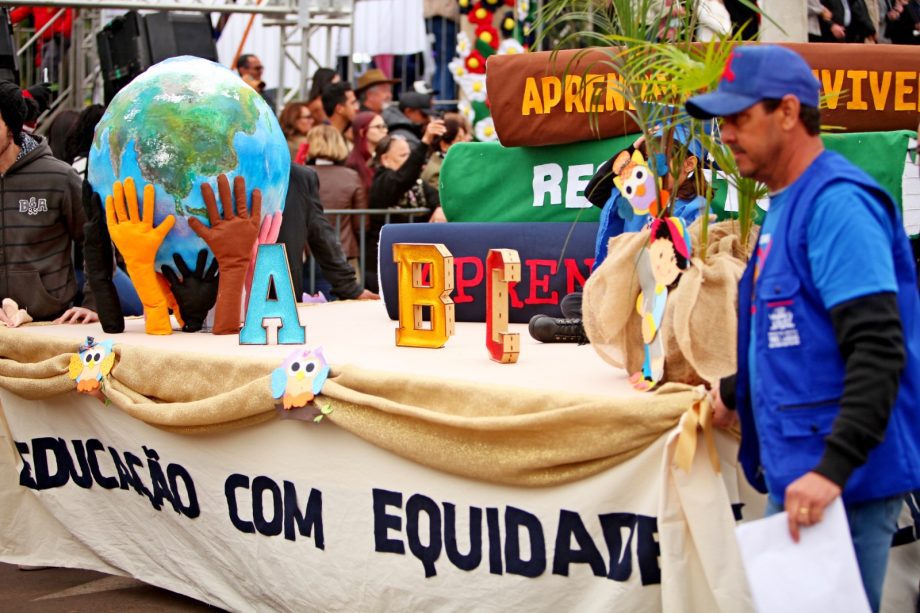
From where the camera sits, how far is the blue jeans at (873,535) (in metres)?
2.36

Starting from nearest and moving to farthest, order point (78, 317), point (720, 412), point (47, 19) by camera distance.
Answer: point (720, 412) → point (78, 317) → point (47, 19)

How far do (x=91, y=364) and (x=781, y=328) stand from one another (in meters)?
2.77

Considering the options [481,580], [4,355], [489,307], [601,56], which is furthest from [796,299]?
[4,355]

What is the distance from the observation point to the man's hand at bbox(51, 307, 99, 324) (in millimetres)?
5305

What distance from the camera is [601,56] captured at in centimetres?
469

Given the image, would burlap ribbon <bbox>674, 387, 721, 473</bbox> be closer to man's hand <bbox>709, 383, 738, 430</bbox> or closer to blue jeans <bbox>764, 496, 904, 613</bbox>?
man's hand <bbox>709, 383, 738, 430</bbox>

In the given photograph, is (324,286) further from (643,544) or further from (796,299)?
(796,299)

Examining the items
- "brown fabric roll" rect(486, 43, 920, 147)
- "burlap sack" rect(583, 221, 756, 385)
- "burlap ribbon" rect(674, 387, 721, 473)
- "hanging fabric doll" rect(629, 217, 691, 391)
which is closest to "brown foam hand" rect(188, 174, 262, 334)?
"brown fabric roll" rect(486, 43, 920, 147)

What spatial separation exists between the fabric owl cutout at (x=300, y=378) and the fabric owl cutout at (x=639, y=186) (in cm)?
102

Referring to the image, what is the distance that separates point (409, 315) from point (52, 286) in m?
1.98

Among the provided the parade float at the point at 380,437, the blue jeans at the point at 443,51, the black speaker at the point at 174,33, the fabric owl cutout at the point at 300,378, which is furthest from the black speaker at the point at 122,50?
the fabric owl cutout at the point at 300,378

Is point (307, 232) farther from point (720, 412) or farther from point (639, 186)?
point (720, 412)

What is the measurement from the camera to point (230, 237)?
4.60m

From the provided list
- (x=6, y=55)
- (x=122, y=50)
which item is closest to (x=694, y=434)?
(x=6, y=55)
